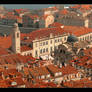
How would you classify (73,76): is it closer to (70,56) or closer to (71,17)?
(70,56)

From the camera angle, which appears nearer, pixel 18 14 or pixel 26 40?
pixel 26 40

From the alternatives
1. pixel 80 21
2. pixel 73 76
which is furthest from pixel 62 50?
pixel 80 21

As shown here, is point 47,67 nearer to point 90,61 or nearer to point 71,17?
point 90,61

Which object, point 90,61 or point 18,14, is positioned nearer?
point 90,61

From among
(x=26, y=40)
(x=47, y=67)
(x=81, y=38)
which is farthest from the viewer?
(x=81, y=38)
